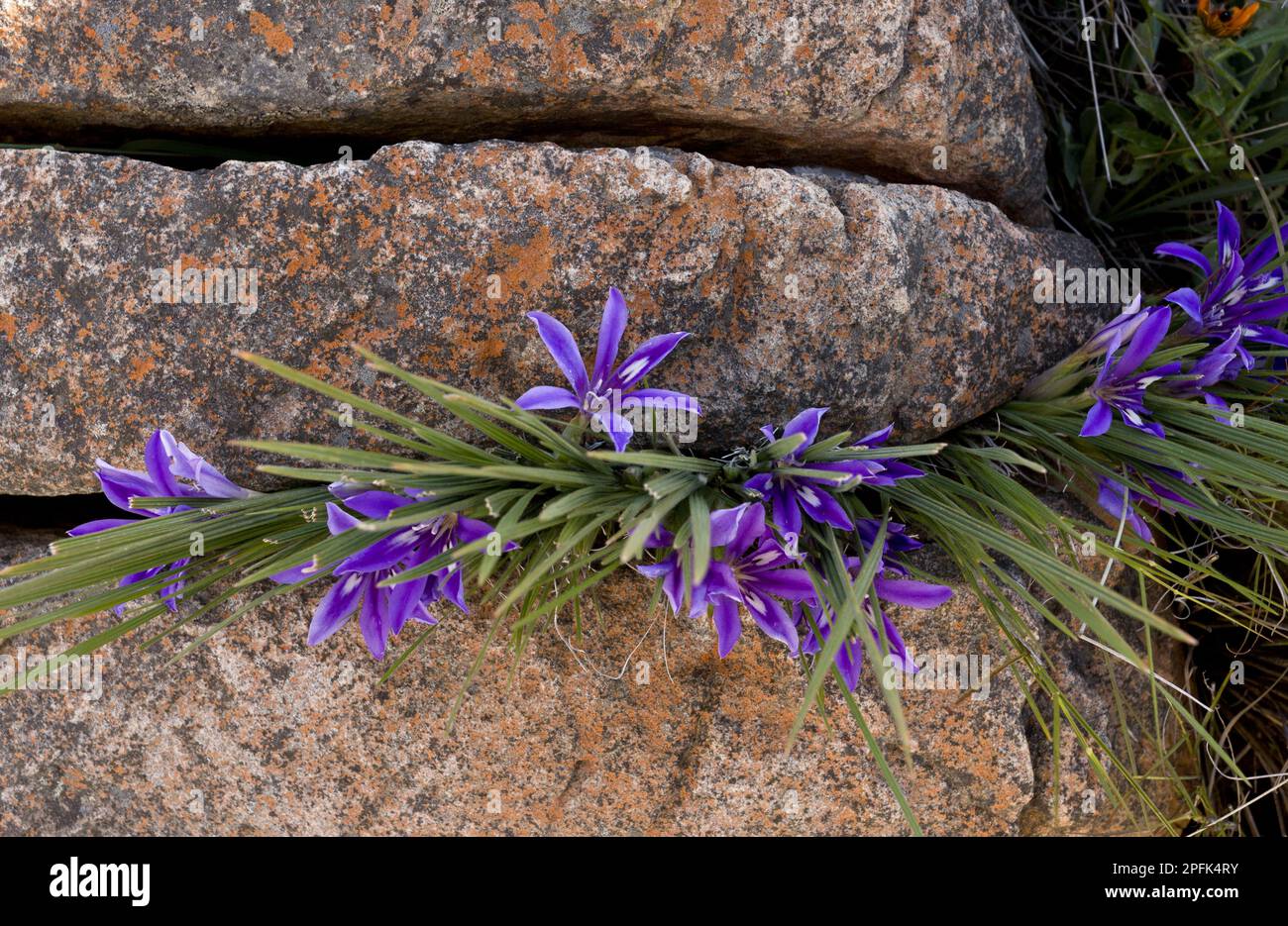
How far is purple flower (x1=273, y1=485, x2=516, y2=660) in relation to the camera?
1229 millimetres

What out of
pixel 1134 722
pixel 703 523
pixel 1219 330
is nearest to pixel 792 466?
pixel 703 523

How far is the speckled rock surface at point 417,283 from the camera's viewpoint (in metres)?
1.38

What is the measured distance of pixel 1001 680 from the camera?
5.29ft

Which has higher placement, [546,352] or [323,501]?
[546,352]

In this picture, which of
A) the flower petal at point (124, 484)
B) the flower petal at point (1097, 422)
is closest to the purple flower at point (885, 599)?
the flower petal at point (1097, 422)

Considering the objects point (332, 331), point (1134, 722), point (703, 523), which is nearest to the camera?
point (703, 523)

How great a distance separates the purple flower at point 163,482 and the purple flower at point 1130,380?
4.09 ft

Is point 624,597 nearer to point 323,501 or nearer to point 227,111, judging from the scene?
point 323,501

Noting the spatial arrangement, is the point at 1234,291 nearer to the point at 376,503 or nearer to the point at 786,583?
the point at 786,583

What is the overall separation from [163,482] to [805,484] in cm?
90

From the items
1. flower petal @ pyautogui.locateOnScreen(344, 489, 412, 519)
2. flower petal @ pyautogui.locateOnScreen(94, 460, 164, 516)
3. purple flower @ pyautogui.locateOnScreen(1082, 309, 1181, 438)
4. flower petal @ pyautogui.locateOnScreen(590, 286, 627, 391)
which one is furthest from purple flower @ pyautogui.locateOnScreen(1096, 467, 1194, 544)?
flower petal @ pyautogui.locateOnScreen(94, 460, 164, 516)

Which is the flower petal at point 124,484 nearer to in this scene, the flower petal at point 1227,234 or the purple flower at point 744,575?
the purple flower at point 744,575

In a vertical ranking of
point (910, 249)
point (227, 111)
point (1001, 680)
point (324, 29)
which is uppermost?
point (324, 29)

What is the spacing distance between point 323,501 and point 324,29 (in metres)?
0.70
